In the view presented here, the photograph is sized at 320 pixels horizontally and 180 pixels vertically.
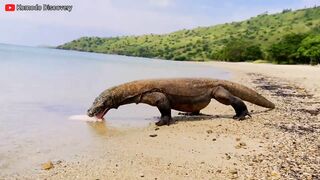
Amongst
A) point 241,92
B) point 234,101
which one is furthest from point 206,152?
point 241,92

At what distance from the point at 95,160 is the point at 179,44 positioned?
184 metres

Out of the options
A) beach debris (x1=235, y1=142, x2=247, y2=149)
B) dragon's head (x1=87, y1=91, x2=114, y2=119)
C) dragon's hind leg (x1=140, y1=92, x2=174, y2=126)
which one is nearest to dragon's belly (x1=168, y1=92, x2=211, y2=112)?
dragon's hind leg (x1=140, y1=92, x2=174, y2=126)

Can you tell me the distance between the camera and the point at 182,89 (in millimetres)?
13453

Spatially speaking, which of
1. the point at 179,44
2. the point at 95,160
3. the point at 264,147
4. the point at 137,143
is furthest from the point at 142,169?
the point at 179,44

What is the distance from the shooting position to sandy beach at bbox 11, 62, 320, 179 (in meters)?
7.64

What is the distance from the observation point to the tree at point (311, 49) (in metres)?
81.8

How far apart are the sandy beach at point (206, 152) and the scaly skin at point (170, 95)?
20.1 inches

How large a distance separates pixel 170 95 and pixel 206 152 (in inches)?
169

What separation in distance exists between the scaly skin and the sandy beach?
510 mm

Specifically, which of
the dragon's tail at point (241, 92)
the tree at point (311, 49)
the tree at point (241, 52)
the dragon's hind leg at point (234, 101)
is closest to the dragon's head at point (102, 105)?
the dragon's hind leg at point (234, 101)

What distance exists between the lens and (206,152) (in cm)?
927

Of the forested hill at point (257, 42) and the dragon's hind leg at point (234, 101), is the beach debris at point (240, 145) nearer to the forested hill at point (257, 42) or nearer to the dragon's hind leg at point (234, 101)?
the dragon's hind leg at point (234, 101)

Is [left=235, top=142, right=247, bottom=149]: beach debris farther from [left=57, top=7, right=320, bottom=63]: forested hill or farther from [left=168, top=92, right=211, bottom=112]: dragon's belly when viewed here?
[left=57, top=7, right=320, bottom=63]: forested hill

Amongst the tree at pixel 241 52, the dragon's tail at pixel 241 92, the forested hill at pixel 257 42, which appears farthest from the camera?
the tree at pixel 241 52
